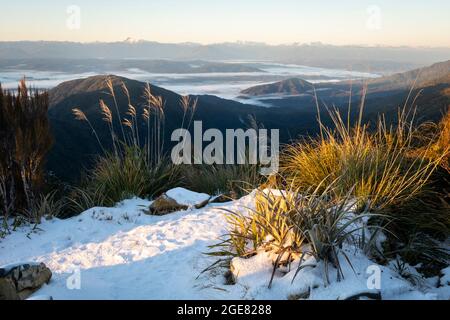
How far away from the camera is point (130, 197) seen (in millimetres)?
6910

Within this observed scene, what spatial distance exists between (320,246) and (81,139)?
168ft

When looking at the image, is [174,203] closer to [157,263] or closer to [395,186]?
[157,263]

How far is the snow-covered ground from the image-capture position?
3.28m

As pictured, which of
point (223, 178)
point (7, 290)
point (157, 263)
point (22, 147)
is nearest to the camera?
point (7, 290)

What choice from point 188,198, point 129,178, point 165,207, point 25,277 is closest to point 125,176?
point 129,178

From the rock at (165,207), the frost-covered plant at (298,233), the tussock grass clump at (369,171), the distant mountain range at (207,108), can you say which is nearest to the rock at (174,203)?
the rock at (165,207)

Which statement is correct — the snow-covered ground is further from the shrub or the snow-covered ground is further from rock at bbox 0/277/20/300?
the shrub

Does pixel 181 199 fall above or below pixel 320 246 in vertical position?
below

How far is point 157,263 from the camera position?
168 inches

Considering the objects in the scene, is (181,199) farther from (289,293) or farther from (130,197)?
(289,293)

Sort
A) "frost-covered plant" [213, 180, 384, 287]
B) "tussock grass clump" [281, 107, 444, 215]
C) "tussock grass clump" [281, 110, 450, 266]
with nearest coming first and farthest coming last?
"frost-covered plant" [213, 180, 384, 287] < "tussock grass clump" [281, 110, 450, 266] < "tussock grass clump" [281, 107, 444, 215]

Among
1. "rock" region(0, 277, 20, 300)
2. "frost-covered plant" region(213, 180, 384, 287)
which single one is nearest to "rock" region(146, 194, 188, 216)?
"frost-covered plant" region(213, 180, 384, 287)
